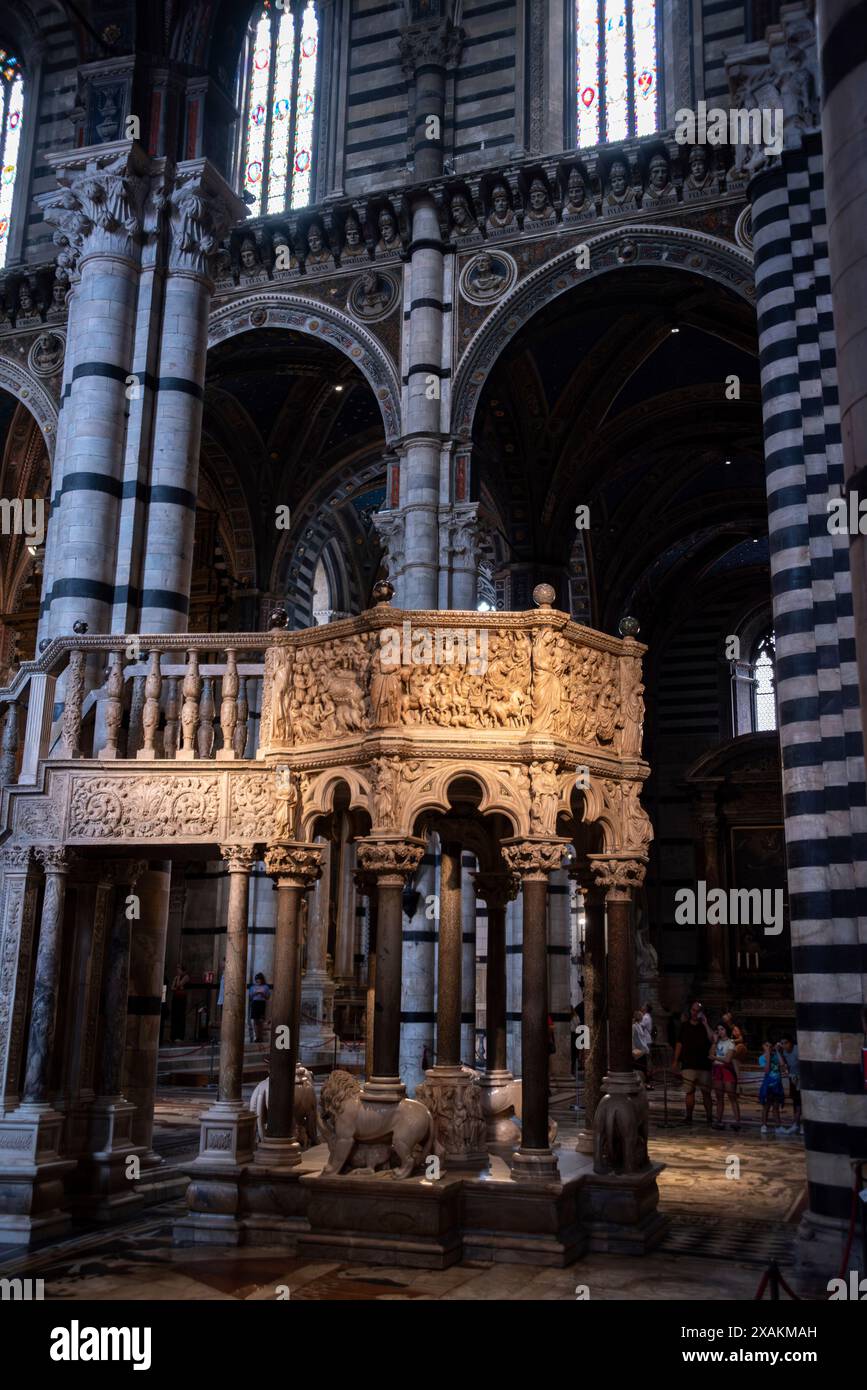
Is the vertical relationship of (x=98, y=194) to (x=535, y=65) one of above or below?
below

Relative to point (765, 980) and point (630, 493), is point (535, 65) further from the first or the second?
point (765, 980)

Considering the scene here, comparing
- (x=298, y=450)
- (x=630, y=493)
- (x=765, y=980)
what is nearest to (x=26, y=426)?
(x=298, y=450)

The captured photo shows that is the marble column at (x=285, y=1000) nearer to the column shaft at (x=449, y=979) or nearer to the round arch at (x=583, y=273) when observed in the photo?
the column shaft at (x=449, y=979)

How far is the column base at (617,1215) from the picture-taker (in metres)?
7.68

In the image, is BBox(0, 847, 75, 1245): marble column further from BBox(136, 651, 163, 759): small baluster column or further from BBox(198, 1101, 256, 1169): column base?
BBox(198, 1101, 256, 1169): column base

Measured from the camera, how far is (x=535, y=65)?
16.6 metres

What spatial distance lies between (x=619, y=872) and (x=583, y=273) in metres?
9.80

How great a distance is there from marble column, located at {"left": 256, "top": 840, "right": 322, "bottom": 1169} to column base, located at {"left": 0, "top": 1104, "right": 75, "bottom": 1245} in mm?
1468

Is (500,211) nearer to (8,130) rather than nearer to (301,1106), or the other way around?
(8,130)

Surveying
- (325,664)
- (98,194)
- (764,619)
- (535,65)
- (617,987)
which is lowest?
(617,987)

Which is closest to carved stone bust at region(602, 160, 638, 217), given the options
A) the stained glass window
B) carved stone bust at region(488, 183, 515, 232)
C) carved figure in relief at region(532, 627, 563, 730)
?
carved stone bust at region(488, 183, 515, 232)

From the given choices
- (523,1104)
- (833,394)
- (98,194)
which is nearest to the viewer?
(523,1104)

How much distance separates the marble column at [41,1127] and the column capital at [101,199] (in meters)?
6.33

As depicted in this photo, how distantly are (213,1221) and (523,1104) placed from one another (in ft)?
6.94
